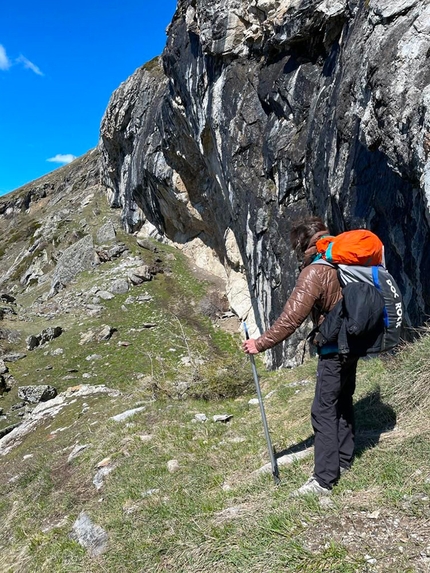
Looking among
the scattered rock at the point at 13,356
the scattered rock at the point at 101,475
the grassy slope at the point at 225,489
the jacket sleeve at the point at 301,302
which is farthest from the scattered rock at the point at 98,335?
the jacket sleeve at the point at 301,302

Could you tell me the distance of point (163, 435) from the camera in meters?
8.00

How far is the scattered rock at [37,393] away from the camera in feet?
69.6

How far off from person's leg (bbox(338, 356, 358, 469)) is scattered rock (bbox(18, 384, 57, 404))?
19325 mm

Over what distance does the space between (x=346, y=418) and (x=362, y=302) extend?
159 centimetres

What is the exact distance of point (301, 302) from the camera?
15.1 ft

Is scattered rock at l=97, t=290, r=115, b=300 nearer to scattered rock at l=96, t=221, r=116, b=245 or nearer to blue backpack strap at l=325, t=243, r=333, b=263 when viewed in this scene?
scattered rock at l=96, t=221, r=116, b=245

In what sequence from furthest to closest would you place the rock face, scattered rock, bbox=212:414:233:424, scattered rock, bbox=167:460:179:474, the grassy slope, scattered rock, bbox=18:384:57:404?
1. scattered rock, bbox=18:384:57:404
2. scattered rock, bbox=212:414:233:424
3. the rock face
4. scattered rock, bbox=167:460:179:474
5. the grassy slope

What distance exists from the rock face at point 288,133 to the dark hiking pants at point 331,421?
3.31 m

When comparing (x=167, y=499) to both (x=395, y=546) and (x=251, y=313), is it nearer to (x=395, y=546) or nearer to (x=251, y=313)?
(x=395, y=546)

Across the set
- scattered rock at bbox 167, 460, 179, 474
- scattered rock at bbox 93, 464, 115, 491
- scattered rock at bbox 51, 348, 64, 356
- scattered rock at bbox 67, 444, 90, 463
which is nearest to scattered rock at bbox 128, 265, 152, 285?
scattered rock at bbox 51, 348, 64, 356

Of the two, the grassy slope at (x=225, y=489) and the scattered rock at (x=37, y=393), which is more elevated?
the grassy slope at (x=225, y=489)

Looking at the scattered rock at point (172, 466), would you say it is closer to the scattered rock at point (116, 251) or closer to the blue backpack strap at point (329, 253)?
the blue backpack strap at point (329, 253)

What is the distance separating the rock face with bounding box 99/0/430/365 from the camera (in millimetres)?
7930

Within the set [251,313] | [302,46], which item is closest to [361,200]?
[302,46]
